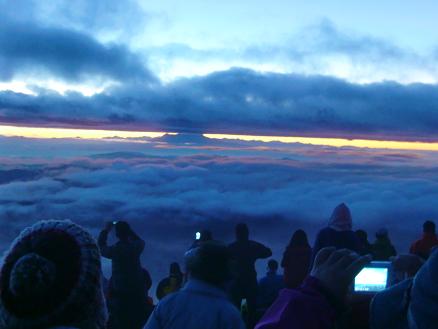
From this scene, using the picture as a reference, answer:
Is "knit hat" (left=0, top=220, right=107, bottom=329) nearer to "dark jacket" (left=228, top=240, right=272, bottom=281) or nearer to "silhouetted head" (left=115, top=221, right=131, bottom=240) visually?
"silhouetted head" (left=115, top=221, right=131, bottom=240)

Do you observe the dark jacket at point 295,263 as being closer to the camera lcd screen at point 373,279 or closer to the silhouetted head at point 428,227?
the silhouetted head at point 428,227

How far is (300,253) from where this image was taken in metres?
7.14

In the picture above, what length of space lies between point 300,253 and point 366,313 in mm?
4400

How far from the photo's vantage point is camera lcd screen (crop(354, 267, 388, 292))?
12.5 ft

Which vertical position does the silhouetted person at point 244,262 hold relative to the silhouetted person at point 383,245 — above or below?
below

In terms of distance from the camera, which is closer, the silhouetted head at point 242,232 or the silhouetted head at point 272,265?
the silhouetted head at point 242,232

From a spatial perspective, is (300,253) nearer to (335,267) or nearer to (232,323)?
(232,323)

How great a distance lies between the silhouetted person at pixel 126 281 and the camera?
6.91 metres

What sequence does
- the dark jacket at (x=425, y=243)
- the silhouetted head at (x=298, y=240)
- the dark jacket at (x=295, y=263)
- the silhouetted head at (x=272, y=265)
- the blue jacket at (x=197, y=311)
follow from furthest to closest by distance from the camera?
the silhouetted head at (x=272, y=265)
the silhouetted head at (x=298, y=240)
the dark jacket at (x=425, y=243)
the dark jacket at (x=295, y=263)
the blue jacket at (x=197, y=311)

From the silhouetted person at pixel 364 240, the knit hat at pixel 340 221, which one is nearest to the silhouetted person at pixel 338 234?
the knit hat at pixel 340 221

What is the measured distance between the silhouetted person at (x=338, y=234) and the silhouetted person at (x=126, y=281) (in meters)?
2.31

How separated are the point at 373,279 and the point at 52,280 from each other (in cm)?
252

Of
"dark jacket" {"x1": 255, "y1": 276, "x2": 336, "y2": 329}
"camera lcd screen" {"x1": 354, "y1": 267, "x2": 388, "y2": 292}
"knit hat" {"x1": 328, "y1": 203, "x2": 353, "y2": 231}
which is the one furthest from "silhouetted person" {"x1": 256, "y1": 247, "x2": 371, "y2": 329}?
"knit hat" {"x1": 328, "y1": 203, "x2": 353, "y2": 231}

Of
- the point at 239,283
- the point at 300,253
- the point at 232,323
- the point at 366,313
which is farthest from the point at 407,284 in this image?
the point at 239,283
